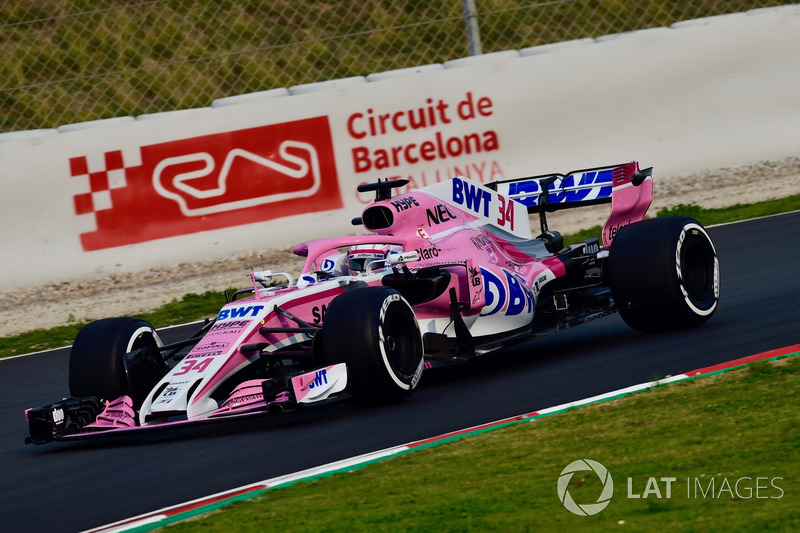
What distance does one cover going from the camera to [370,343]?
21.9ft

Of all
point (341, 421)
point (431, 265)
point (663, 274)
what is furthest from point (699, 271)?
point (341, 421)

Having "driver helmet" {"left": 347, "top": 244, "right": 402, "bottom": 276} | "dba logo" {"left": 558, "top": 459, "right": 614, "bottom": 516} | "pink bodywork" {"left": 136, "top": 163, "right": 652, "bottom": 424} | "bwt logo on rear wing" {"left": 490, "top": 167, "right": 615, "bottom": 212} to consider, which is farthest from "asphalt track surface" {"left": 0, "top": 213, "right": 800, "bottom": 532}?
"dba logo" {"left": 558, "top": 459, "right": 614, "bottom": 516}

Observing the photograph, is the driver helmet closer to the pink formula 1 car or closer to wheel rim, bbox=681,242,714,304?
the pink formula 1 car

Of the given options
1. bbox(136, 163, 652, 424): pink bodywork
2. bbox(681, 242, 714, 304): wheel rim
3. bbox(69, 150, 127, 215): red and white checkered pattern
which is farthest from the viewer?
bbox(69, 150, 127, 215): red and white checkered pattern

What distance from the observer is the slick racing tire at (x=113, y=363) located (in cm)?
730

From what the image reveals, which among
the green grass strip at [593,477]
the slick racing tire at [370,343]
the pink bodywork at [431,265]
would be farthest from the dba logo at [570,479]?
the pink bodywork at [431,265]

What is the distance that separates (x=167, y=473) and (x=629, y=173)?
4.58 m

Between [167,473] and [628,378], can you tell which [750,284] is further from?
[167,473]

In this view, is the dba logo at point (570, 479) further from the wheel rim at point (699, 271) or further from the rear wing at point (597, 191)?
the rear wing at point (597, 191)

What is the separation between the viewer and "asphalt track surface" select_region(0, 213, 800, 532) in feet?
19.0

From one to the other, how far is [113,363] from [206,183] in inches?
211

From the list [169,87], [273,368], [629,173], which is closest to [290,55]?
[169,87]

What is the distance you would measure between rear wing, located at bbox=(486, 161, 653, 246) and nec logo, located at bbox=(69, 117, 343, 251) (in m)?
3.51

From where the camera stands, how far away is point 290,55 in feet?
48.3
